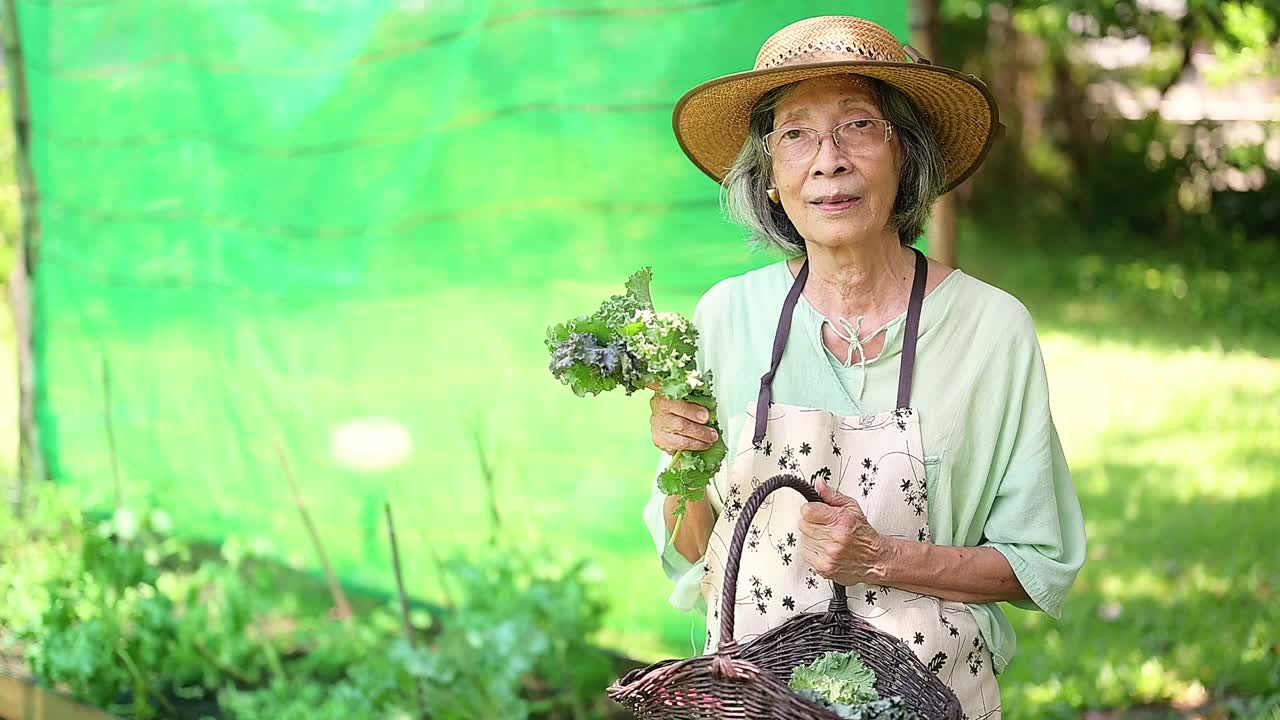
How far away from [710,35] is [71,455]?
318cm

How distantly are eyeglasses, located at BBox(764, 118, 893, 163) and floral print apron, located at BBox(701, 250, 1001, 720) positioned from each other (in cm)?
25

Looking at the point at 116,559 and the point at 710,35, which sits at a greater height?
the point at 710,35

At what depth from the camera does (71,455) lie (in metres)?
5.21

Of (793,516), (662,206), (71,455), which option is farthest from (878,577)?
(71,455)

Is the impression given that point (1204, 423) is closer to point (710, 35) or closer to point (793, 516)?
point (710, 35)

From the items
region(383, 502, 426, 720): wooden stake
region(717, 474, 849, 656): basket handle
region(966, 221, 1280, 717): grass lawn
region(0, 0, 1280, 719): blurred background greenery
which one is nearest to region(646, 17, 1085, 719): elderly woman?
region(717, 474, 849, 656): basket handle

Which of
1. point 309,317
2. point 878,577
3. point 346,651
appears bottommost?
point 346,651

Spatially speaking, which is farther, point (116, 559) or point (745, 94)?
point (116, 559)

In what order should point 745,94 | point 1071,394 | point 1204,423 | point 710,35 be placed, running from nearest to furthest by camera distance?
point 745,94, point 710,35, point 1204,423, point 1071,394

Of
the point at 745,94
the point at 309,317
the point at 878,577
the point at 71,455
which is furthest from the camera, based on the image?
the point at 71,455

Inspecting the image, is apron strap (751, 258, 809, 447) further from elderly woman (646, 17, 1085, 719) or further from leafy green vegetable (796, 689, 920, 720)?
leafy green vegetable (796, 689, 920, 720)

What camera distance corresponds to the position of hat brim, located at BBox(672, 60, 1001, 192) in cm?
223

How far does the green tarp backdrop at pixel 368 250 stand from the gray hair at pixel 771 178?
0.67m

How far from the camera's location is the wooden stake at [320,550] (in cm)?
415
